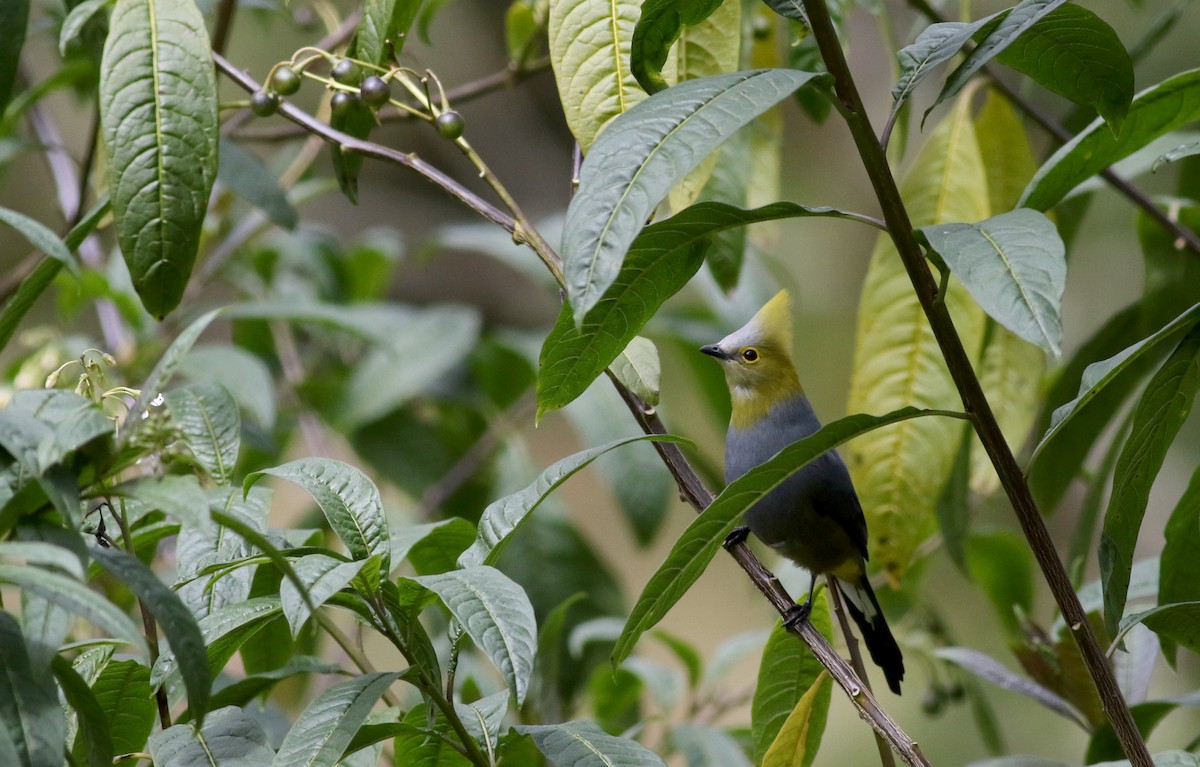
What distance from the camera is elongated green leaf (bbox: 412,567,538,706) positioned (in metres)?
0.85

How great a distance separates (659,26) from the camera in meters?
1.00

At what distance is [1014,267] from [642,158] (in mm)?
314

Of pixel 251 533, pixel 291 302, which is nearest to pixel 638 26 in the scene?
pixel 251 533

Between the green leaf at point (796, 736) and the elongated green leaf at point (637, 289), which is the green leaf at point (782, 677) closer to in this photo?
the green leaf at point (796, 736)

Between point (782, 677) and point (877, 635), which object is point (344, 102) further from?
point (877, 635)

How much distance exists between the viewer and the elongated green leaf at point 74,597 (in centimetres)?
72

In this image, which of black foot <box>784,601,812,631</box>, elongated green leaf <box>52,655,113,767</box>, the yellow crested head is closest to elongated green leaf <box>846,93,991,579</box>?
the yellow crested head

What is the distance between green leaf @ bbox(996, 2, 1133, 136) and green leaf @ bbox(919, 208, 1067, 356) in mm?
150

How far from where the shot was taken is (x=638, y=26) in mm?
991

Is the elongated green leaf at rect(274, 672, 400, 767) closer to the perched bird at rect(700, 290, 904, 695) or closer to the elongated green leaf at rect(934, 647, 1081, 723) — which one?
the perched bird at rect(700, 290, 904, 695)

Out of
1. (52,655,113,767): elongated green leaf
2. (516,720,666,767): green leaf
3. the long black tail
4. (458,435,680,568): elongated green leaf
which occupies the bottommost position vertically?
the long black tail

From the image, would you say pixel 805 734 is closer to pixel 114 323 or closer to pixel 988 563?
pixel 988 563

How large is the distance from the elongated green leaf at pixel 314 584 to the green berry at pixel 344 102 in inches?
25.2

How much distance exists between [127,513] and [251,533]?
0.52 meters
